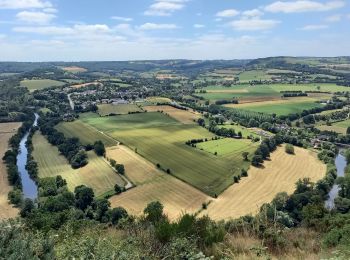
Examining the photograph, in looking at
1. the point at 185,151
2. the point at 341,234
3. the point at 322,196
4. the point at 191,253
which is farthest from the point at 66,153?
the point at 191,253

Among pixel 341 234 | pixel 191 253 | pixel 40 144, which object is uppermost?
pixel 191 253

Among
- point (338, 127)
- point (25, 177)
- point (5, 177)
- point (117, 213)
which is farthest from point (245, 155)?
point (338, 127)

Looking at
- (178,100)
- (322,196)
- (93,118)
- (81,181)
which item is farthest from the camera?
(178,100)

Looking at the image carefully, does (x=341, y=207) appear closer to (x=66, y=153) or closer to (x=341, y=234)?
(x=341, y=234)

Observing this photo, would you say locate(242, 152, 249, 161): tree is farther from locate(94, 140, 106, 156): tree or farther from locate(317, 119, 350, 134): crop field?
locate(317, 119, 350, 134): crop field

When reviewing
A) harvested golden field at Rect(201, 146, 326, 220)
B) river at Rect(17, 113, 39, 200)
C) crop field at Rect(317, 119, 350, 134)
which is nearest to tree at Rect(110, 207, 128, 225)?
harvested golden field at Rect(201, 146, 326, 220)

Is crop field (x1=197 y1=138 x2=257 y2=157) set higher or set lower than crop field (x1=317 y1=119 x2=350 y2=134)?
higher
